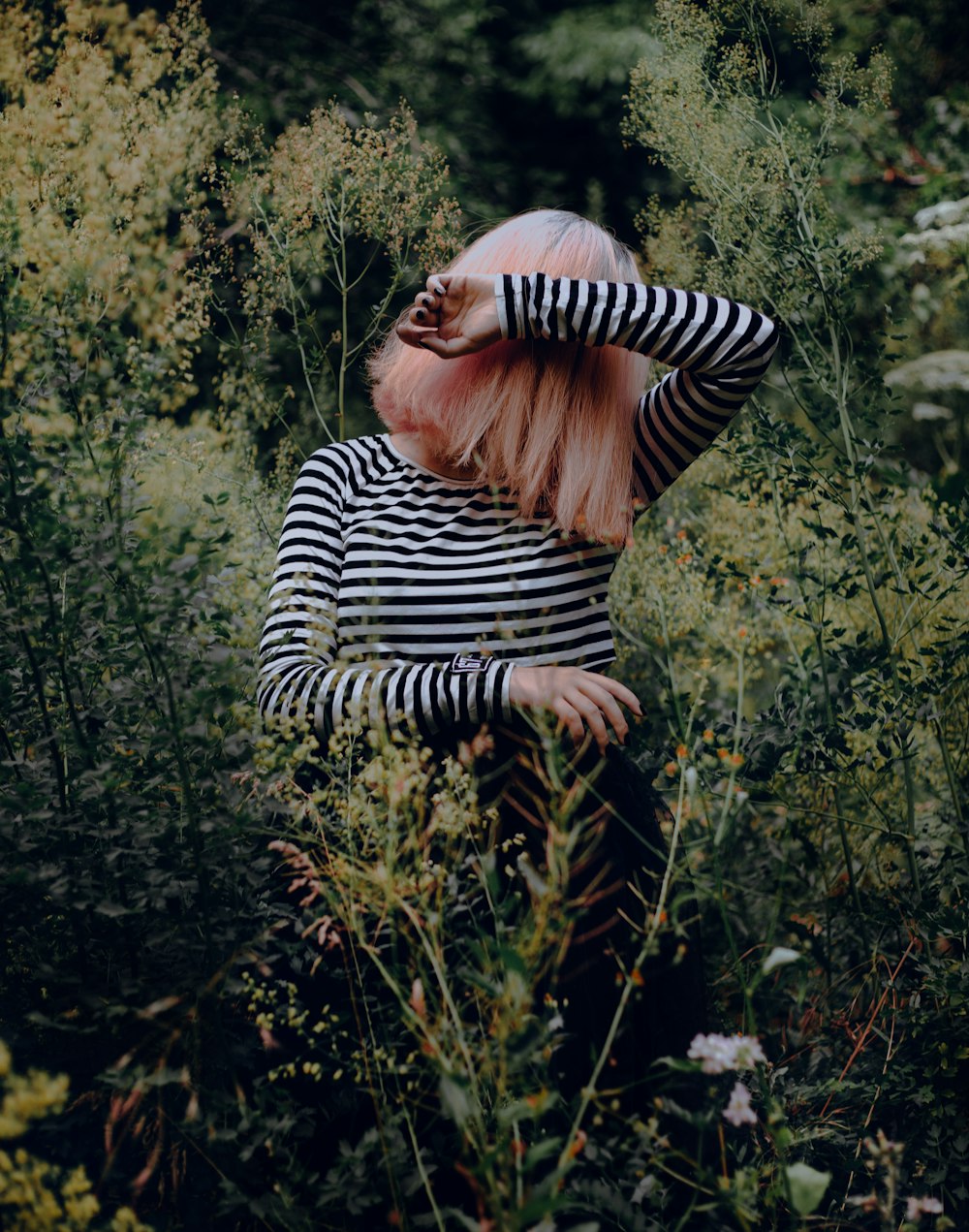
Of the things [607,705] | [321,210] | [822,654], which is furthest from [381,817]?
[321,210]

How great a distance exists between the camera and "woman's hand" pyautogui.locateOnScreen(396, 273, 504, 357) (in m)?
1.55

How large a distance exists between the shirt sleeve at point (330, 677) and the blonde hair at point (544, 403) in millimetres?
306

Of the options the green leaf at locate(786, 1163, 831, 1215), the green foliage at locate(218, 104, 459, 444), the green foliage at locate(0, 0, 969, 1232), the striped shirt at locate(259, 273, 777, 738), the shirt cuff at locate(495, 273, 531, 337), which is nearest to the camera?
the green leaf at locate(786, 1163, 831, 1215)

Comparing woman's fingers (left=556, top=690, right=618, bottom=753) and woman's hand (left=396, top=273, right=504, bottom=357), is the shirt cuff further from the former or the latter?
woman's fingers (left=556, top=690, right=618, bottom=753)

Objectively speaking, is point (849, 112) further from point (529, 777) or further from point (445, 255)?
point (529, 777)

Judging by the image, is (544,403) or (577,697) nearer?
(577,697)

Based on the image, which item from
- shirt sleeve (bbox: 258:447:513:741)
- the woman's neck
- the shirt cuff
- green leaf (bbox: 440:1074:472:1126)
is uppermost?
the shirt cuff

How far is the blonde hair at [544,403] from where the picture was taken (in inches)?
63.6

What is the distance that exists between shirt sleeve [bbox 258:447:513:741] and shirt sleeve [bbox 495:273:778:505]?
474mm

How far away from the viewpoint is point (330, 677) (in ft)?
4.23

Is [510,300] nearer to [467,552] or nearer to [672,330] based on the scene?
[672,330]

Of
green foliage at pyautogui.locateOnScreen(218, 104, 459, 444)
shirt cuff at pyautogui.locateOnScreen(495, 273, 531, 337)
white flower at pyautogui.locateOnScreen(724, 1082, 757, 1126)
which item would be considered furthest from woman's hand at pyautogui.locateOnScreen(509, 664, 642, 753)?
green foliage at pyautogui.locateOnScreen(218, 104, 459, 444)

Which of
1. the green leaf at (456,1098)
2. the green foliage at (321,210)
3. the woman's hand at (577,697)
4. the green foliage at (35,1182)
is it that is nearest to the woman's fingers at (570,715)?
the woman's hand at (577,697)

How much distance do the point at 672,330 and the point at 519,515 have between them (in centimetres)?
36
